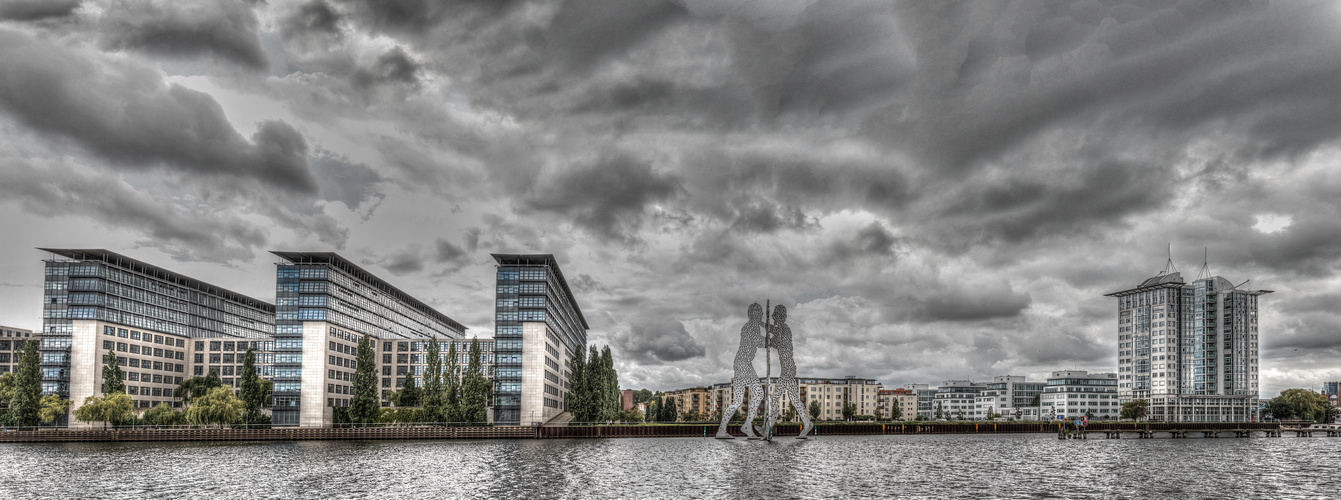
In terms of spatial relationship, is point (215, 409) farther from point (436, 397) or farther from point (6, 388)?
point (6, 388)

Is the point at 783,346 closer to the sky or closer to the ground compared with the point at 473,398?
closer to the sky

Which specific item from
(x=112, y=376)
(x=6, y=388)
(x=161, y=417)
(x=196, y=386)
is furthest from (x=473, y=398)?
(x=6, y=388)

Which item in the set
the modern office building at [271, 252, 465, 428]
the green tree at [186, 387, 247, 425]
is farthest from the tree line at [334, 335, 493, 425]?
the modern office building at [271, 252, 465, 428]

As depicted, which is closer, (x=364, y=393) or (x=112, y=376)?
(x=364, y=393)

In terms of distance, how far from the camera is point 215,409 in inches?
5704

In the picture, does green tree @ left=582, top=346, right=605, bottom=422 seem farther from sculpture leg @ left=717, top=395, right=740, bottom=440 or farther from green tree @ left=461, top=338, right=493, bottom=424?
sculpture leg @ left=717, top=395, right=740, bottom=440

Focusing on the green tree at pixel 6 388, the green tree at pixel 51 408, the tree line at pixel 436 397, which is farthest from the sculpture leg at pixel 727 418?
the green tree at pixel 6 388

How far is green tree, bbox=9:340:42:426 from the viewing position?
15862 cm

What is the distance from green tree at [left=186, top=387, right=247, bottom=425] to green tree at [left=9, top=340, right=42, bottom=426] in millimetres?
35062

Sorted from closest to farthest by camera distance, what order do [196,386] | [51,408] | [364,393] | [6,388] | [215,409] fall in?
[215,409]
[364,393]
[51,408]
[6,388]
[196,386]

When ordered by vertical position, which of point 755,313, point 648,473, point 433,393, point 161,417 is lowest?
point 161,417

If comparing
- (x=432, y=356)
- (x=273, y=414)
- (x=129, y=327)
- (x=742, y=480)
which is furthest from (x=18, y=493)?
(x=129, y=327)

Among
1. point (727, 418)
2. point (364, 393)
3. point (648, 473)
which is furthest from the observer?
point (364, 393)

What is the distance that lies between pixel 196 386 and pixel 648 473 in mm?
148332
